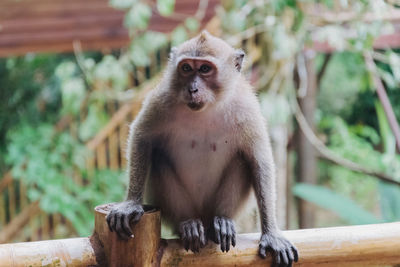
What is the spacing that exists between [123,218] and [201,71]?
88cm

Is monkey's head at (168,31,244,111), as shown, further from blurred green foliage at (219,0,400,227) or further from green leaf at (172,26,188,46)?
green leaf at (172,26,188,46)

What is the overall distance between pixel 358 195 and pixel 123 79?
15.9ft

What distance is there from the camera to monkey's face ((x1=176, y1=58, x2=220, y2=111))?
2.24m

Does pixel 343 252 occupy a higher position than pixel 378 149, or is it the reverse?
pixel 343 252

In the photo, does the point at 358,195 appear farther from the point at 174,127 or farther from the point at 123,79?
the point at 174,127

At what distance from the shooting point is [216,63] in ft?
7.77

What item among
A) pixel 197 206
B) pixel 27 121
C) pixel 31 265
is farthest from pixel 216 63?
pixel 27 121

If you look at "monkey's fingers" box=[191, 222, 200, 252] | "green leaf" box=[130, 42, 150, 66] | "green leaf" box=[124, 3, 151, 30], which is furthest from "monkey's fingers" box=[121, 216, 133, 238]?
"green leaf" box=[130, 42, 150, 66]

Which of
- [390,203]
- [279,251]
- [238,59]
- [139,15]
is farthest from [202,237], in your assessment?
[390,203]

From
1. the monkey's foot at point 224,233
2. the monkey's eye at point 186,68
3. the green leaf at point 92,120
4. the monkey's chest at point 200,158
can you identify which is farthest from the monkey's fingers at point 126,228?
the green leaf at point 92,120

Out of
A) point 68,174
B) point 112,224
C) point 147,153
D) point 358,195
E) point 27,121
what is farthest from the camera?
point 358,195

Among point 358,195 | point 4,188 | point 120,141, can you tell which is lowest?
point 358,195

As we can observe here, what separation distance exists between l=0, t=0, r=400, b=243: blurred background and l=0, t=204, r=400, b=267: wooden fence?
186cm

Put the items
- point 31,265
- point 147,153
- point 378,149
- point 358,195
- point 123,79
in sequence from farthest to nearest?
point 358,195 → point 378,149 → point 123,79 → point 147,153 → point 31,265
